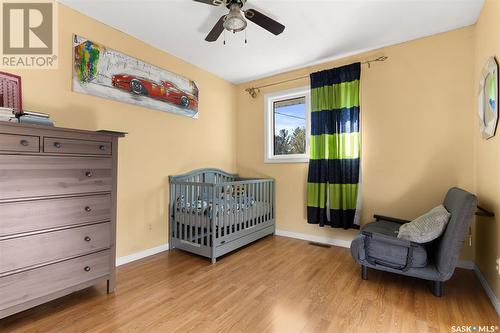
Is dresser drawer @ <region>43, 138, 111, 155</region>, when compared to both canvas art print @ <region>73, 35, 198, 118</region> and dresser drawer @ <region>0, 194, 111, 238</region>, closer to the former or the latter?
dresser drawer @ <region>0, 194, 111, 238</region>

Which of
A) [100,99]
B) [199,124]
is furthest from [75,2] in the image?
[199,124]

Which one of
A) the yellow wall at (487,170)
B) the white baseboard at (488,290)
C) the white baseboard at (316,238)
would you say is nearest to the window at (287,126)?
the white baseboard at (316,238)

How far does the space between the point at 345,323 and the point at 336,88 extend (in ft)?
8.58

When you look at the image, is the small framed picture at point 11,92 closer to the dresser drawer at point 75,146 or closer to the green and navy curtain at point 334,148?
the dresser drawer at point 75,146

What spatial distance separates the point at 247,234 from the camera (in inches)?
124

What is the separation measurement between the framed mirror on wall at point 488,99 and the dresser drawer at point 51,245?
3.16 metres

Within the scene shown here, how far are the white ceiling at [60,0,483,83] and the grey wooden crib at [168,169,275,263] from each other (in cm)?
165

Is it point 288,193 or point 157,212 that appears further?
point 288,193

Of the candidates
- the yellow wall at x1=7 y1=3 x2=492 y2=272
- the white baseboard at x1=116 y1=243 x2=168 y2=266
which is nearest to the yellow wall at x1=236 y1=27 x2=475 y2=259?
the yellow wall at x1=7 y1=3 x2=492 y2=272

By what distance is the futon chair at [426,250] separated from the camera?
5.90 ft

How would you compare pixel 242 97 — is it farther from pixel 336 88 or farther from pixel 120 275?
pixel 120 275

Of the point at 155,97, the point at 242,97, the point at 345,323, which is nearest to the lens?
the point at 345,323

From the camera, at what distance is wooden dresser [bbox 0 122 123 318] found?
148cm

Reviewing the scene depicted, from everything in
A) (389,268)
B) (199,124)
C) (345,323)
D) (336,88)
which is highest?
(336,88)
